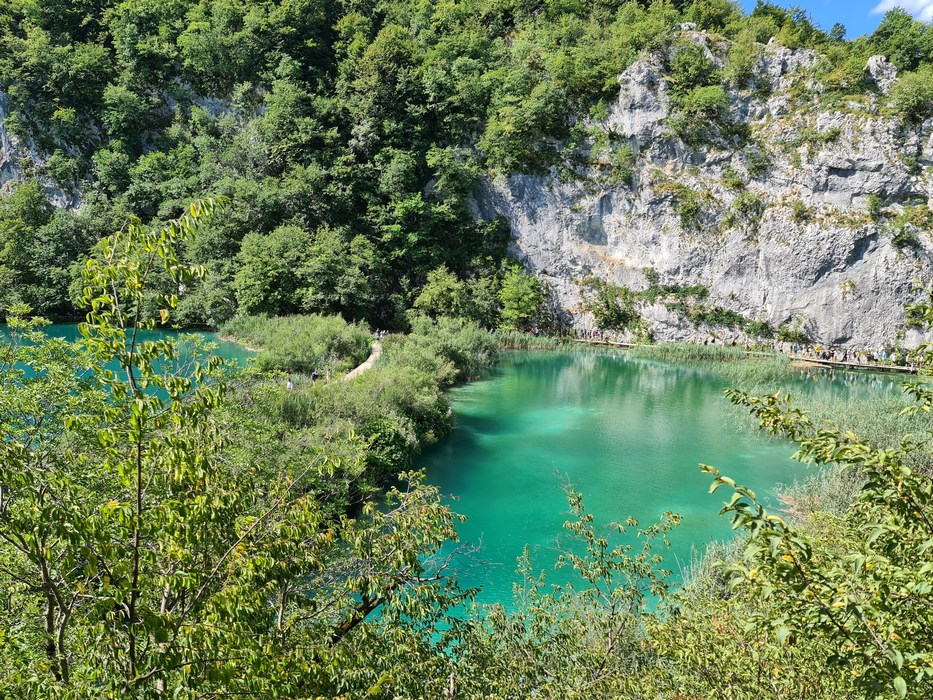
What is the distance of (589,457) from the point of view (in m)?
16.7

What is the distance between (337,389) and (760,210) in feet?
108

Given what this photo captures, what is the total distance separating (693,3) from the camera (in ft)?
135

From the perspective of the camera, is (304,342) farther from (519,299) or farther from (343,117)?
(343,117)

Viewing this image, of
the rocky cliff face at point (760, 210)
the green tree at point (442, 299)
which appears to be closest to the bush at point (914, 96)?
the rocky cliff face at point (760, 210)

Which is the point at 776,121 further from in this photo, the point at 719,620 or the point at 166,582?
the point at 166,582

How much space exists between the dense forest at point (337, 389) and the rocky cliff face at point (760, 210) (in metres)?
1.40

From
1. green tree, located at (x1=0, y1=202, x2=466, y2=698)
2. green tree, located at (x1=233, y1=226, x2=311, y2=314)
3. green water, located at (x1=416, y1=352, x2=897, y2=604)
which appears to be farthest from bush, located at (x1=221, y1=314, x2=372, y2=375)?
green tree, located at (x1=0, y1=202, x2=466, y2=698)

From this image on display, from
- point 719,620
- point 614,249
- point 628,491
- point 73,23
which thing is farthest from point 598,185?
point 73,23

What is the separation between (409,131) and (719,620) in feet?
135

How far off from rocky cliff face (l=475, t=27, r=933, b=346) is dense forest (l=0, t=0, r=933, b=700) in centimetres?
140

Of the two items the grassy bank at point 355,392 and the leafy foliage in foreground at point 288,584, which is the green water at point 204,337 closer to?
the grassy bank at point 355,392

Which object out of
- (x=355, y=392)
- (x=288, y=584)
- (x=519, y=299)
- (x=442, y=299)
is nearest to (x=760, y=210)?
(x=519, y=299)

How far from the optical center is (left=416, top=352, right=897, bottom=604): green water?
12.0m

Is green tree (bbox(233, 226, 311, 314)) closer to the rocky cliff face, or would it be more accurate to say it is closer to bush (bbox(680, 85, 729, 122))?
the rocky cliff face
